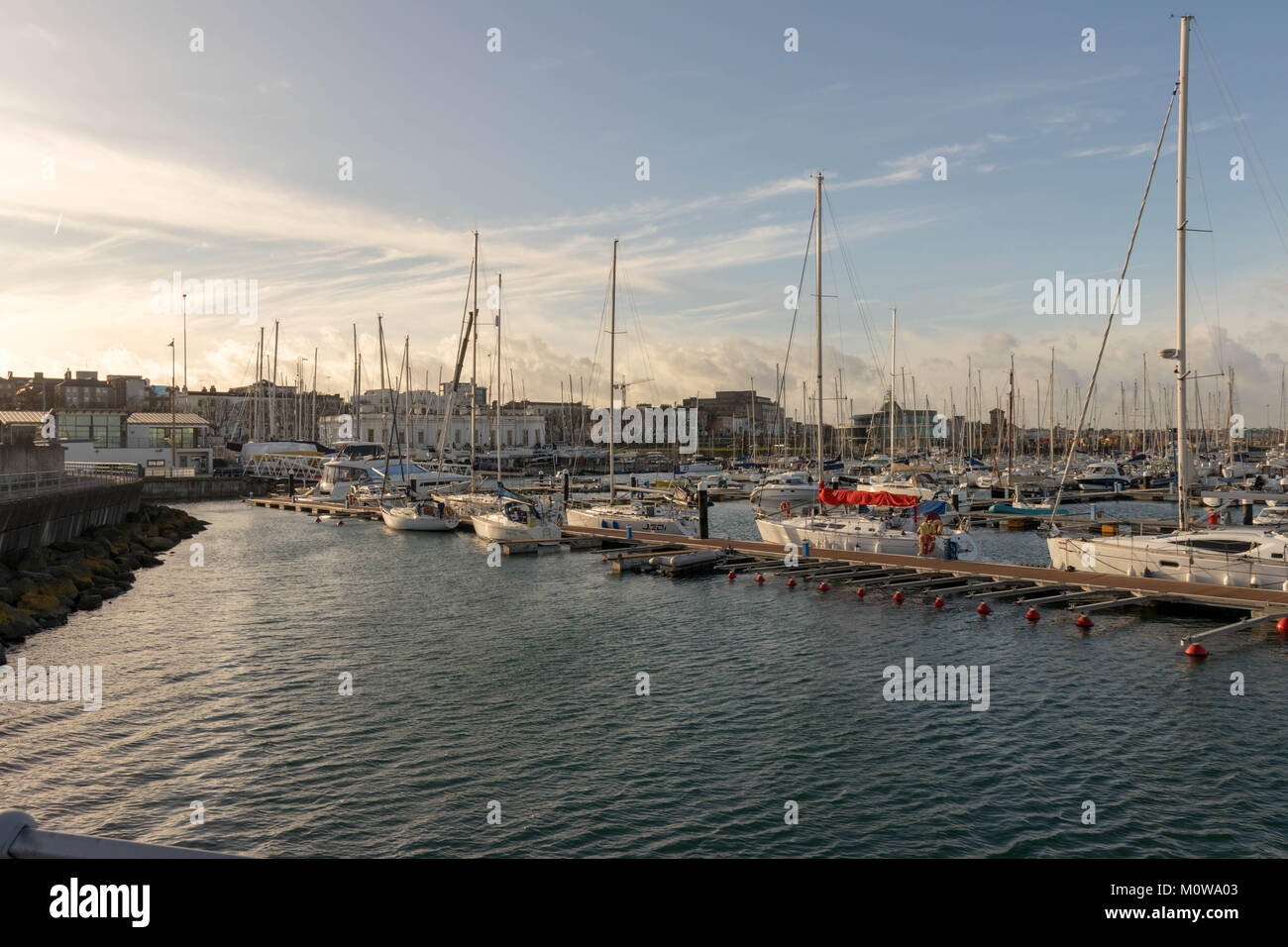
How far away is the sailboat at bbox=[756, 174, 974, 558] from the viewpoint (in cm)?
4234

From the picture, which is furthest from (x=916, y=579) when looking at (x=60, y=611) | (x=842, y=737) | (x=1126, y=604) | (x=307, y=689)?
(x=60, y=611)

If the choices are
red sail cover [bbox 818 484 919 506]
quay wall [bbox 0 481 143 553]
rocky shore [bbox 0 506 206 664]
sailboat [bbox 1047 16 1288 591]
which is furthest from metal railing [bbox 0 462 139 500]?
sailboat [bbox 1047 16 1288 591]

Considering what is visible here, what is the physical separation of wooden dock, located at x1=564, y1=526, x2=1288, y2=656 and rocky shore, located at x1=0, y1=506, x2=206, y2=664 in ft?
76.1

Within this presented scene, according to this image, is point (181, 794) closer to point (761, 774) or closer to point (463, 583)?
point (761, 774)

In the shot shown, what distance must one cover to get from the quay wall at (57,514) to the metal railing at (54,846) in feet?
121

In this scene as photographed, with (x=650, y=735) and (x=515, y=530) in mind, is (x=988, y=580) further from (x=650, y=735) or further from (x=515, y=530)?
(x=515, y=530)

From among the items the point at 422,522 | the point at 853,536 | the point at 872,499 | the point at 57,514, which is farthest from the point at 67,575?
the point at 872,499

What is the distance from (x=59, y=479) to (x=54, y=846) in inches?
2007

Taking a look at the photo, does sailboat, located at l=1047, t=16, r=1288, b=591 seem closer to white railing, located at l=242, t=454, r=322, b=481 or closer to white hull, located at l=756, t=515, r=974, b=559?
white hull, located at l=756, t=515, r=974, b=559

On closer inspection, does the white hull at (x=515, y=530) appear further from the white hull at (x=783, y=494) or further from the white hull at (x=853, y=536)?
the white hull at (x=783, y=494)

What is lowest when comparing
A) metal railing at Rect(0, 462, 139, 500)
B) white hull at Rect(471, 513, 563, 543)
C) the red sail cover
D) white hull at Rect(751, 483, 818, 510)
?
white hull at Rect(471, 513, 563, 543)

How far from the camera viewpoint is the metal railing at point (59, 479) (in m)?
40.1

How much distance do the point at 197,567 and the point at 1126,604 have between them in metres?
44.6
